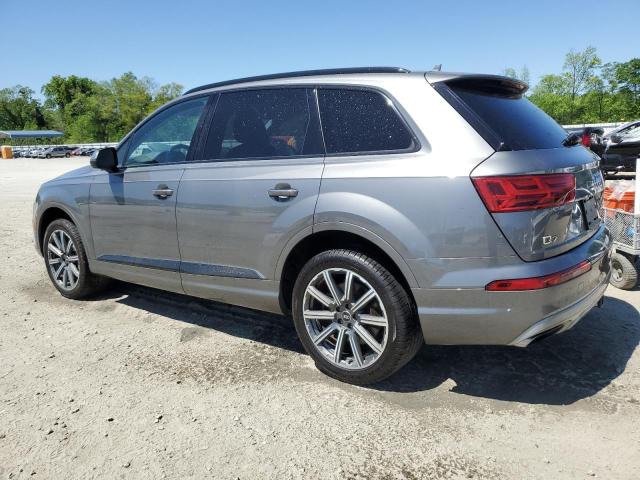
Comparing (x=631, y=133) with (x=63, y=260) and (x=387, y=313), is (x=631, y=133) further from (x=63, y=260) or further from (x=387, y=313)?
(x=63, y=260)

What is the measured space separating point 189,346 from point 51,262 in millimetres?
2234

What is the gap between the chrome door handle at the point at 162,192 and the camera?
3.78m

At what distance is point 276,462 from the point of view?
2.40 meters

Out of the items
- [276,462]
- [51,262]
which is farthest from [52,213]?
[276,462]

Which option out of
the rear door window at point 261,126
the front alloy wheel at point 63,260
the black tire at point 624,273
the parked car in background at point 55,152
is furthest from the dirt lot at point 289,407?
the parked car in background at point 55,152

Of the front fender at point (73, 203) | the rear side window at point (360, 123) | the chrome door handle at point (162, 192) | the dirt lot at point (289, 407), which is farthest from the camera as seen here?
the front fender at point (73, 203)

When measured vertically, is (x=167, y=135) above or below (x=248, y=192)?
above

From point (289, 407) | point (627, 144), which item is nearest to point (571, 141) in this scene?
point (289, 407)

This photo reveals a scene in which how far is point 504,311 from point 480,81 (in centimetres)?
139

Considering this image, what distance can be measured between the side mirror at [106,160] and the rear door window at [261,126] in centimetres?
105

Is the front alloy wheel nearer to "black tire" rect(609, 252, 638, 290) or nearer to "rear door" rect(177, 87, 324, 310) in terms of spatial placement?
"rear door" rect(177, 87, 324, 310)

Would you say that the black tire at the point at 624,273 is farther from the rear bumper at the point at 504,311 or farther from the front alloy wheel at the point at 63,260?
the front alloy wheel at the point at 63,260

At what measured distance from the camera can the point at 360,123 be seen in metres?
3.03

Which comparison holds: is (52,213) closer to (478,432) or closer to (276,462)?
(276,462)
